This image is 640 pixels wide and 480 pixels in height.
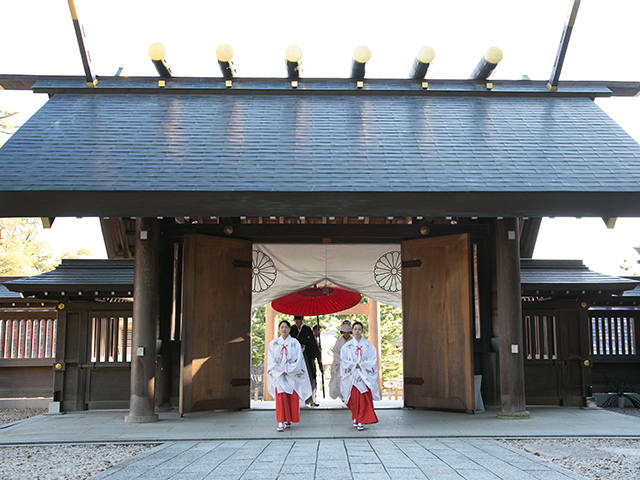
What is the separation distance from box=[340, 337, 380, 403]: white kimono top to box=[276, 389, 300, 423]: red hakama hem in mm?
570

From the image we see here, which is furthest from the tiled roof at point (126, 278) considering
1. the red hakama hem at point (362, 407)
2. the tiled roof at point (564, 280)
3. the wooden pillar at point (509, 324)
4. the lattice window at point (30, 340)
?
the red hakama hem at point (362, 407)

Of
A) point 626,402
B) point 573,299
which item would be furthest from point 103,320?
point 626,402

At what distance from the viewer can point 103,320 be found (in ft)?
29.0

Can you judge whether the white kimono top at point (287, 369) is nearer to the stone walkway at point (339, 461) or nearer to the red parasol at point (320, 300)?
the stone walkway at point (339, 461)

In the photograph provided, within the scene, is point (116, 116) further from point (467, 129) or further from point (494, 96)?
point (494, 96)

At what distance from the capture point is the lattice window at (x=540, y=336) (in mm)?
8852

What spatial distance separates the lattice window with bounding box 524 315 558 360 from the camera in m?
8.85

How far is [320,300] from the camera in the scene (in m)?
11.1

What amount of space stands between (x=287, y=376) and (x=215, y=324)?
71.6 inches

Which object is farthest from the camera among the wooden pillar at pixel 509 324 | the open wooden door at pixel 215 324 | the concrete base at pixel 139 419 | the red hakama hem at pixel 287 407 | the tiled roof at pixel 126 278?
the tiled roof at pixel 126 278

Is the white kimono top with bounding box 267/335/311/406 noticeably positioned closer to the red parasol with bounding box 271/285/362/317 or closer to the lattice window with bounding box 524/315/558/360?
the lattice window with bounding box 524/315/558/360

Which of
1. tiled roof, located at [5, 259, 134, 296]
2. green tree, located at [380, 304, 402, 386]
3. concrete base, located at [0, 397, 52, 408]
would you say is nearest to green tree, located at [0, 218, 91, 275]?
concrete base, located at [0, 397, 52, 408]

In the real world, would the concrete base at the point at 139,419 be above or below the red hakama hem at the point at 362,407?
below

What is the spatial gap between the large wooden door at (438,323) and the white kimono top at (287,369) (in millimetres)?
2136
